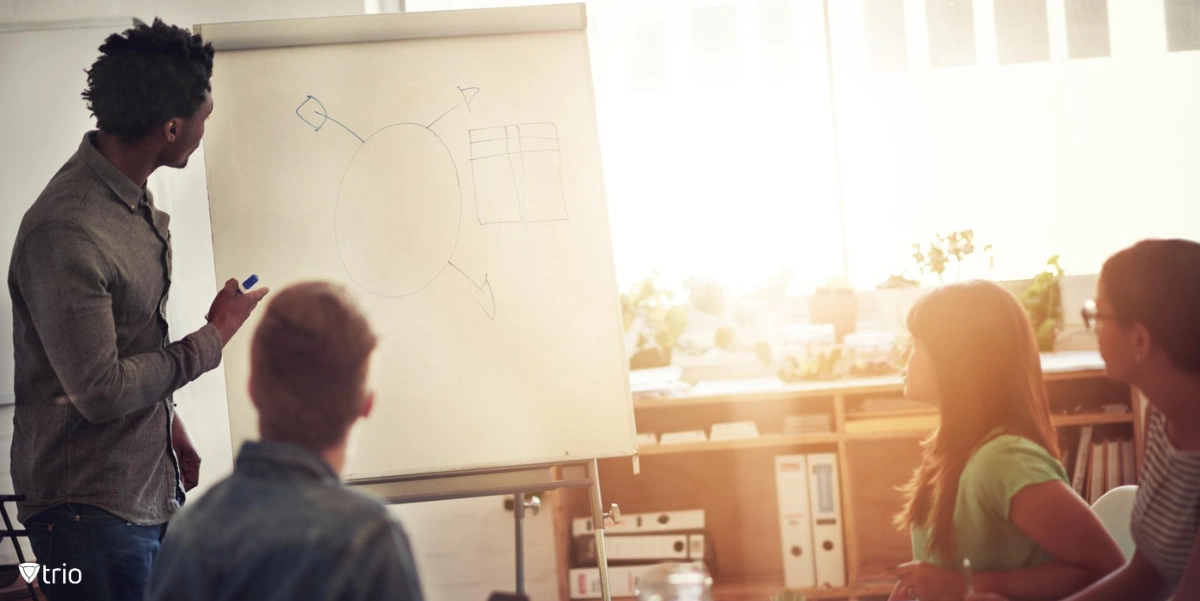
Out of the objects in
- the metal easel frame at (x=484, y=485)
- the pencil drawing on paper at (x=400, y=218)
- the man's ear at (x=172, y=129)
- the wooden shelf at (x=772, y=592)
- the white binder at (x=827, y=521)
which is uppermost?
the man's ear at (x=172, y=129)

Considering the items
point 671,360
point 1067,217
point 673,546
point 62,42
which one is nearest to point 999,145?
point 1067,217

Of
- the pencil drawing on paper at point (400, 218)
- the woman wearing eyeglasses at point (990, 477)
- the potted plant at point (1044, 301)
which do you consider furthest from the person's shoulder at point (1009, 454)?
the potted plant at point (1044, 301)

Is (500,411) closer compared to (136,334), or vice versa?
(136,334)

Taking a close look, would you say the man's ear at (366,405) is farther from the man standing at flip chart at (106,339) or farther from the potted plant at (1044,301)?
the potted plant at (1044,301)

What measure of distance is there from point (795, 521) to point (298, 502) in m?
2.37

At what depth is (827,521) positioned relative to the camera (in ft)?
10.0

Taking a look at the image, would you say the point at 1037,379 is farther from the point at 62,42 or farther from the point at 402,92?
the point at 62,42

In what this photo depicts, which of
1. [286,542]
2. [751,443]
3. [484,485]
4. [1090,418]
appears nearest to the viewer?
[286,542]

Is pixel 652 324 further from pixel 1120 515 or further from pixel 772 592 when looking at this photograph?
pixel 1120 515

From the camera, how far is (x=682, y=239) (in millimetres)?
3539

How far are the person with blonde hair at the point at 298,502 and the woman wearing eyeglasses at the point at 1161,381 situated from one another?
955 mm

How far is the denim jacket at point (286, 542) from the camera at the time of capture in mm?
941

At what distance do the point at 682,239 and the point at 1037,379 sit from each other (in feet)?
6.67

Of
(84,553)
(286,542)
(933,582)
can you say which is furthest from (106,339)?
(933,582)
